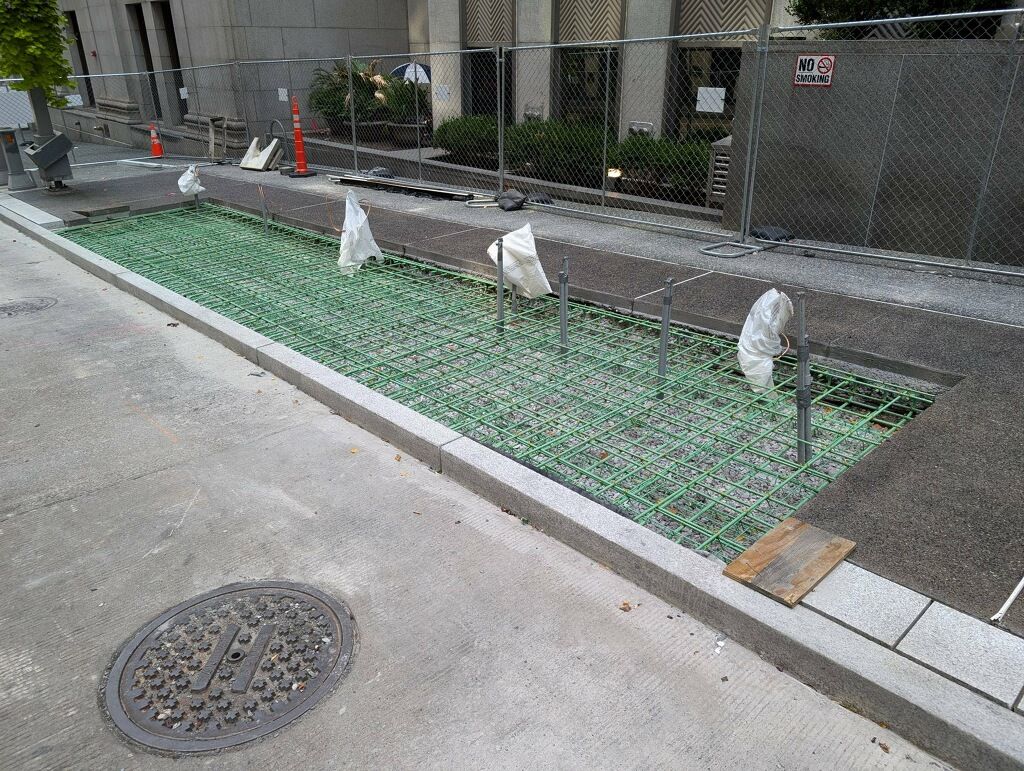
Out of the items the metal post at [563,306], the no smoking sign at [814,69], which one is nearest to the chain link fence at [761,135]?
the no smoking sign at [814,69]

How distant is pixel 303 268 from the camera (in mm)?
9328

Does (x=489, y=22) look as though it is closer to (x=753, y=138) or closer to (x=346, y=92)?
(x=346, y=92)

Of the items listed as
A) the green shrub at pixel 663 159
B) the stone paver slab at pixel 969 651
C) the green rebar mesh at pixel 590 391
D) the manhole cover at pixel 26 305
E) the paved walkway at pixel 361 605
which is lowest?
the manhole cover at pixel 26 305

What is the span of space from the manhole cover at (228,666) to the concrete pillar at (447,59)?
1543 cm

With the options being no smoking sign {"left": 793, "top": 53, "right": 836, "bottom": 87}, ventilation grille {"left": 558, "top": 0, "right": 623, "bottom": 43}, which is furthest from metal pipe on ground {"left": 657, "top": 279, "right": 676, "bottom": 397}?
ventilation grille {"left": 558, "top": 0, "right": 623, "bottom": 43}

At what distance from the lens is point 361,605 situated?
3613mm

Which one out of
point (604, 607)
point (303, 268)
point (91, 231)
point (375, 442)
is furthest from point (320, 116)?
point (604, 607)

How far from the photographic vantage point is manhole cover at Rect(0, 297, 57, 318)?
8305 millimetres

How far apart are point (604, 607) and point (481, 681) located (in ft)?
2.38

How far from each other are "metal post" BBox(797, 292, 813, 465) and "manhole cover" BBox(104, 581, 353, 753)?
2.76 metres

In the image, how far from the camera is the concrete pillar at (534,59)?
1488 centimetres

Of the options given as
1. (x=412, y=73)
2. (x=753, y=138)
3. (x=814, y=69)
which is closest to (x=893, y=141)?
(x=814, y=69)

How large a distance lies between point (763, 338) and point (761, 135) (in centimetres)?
528

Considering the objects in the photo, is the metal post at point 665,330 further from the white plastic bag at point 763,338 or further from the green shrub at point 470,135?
the green shrub at point 470,135
